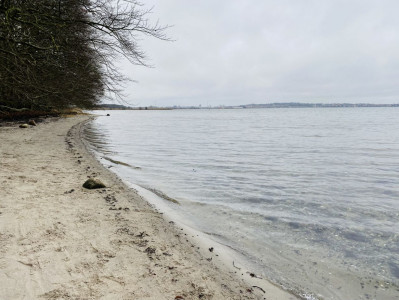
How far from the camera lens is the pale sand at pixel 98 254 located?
278 centimetres

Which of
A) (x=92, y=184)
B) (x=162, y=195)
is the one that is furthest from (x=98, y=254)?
(x=162, y=195)

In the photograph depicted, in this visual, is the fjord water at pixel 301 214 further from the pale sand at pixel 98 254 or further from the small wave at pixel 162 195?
the pale sand at pixel 98 254

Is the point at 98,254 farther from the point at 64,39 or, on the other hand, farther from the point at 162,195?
the point at 64,39

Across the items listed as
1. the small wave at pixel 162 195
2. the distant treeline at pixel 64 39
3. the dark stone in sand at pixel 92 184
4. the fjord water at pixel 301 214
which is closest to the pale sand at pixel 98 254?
the dark stone in sand at pixel 92 184

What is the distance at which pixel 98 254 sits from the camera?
3406mm

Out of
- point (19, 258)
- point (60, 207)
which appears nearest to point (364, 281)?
point (19, 258)

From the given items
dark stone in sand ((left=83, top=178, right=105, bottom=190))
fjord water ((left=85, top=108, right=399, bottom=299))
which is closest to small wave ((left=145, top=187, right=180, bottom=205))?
fjord water ((left=85, top=108, right=399, bottom=299))

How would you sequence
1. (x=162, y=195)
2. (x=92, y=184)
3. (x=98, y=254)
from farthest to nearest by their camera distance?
1. (x=162, y=195)
2. (x=92, y=184)
3. (x=98, y=254)

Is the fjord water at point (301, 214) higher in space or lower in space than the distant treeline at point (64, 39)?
lower

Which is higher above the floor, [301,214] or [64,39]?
[64,39]

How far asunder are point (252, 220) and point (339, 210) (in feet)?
7.28

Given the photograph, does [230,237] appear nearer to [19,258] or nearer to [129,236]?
[129,236]

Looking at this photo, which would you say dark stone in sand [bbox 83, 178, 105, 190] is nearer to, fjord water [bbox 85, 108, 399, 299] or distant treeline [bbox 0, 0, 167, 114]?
fjord water [bbox 85, 108, 399, 299]

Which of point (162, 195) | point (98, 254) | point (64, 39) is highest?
point (64, 39)
